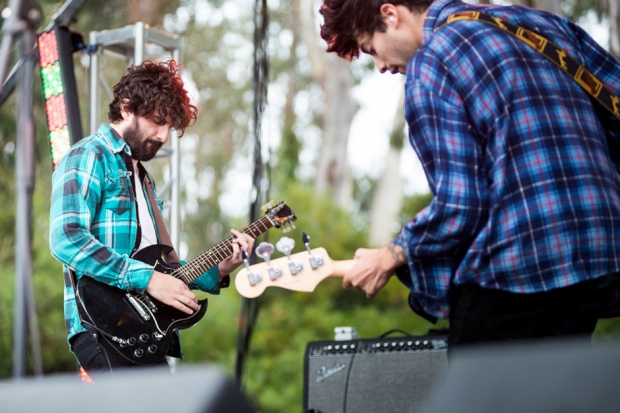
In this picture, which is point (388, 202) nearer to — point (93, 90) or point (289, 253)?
point (93, 90)

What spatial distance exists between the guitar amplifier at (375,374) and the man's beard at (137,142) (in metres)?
1.51

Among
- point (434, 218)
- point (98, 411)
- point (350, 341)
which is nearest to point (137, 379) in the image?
point (98, 411)

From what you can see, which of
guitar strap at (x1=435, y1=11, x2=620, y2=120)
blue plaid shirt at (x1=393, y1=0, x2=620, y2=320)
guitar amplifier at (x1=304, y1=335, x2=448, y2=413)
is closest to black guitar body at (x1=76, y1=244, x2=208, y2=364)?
blue plaid shirt at (x1=393, y1=0, x2=620, y2=320)

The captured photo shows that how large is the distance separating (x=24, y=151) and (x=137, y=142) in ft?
1.58

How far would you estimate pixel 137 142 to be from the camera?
2.55 m

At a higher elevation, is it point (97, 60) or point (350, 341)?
point (97, 60)

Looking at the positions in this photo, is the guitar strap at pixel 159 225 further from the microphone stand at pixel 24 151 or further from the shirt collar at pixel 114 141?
the microphone stand at pixel 24 151

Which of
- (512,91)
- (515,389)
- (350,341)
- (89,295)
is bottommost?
(350,341)

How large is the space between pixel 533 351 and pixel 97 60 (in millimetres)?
3335

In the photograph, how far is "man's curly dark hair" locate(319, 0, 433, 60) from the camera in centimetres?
229

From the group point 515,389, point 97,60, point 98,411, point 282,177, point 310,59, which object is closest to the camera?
point 515,389

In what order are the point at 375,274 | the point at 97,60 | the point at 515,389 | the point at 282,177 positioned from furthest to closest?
1. the point at 282,177
2. the point at 97,60
3. the point at 375,274
4. the point at 515,389

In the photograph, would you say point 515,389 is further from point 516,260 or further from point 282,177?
point 282,177

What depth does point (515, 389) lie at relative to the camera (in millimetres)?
937
